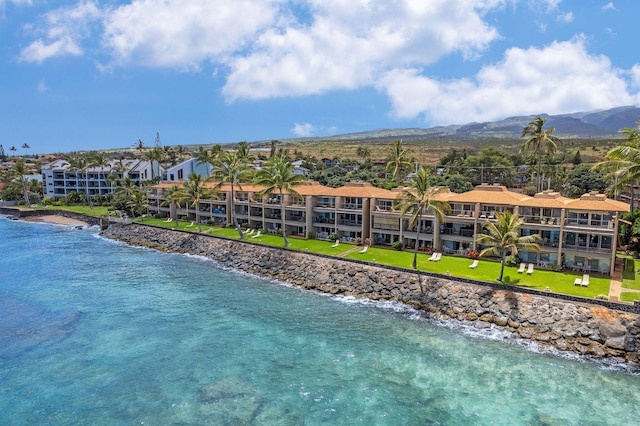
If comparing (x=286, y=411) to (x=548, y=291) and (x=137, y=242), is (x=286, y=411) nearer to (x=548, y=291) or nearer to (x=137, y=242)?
(x=548, y=291)

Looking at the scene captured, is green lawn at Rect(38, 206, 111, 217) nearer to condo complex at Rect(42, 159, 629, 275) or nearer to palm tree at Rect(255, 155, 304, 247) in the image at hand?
condo complex at Rect(42, 159, 629, 275)

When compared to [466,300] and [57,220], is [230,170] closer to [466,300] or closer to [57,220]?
[466,300]

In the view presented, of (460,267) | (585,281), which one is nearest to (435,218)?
(460,267)

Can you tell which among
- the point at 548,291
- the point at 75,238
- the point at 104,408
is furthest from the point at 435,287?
the point at 75,238

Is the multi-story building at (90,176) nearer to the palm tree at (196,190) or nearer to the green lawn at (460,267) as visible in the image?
the palm tree at (196,190)

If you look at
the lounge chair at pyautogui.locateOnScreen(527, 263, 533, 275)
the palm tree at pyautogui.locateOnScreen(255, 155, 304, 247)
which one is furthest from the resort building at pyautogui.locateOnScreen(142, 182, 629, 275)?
the palm tree at pyautogui.locateOnScreen(255, 155, 304, 247)

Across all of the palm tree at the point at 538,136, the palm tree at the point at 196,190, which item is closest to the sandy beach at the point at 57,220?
the palm tree at the point at 196,190
